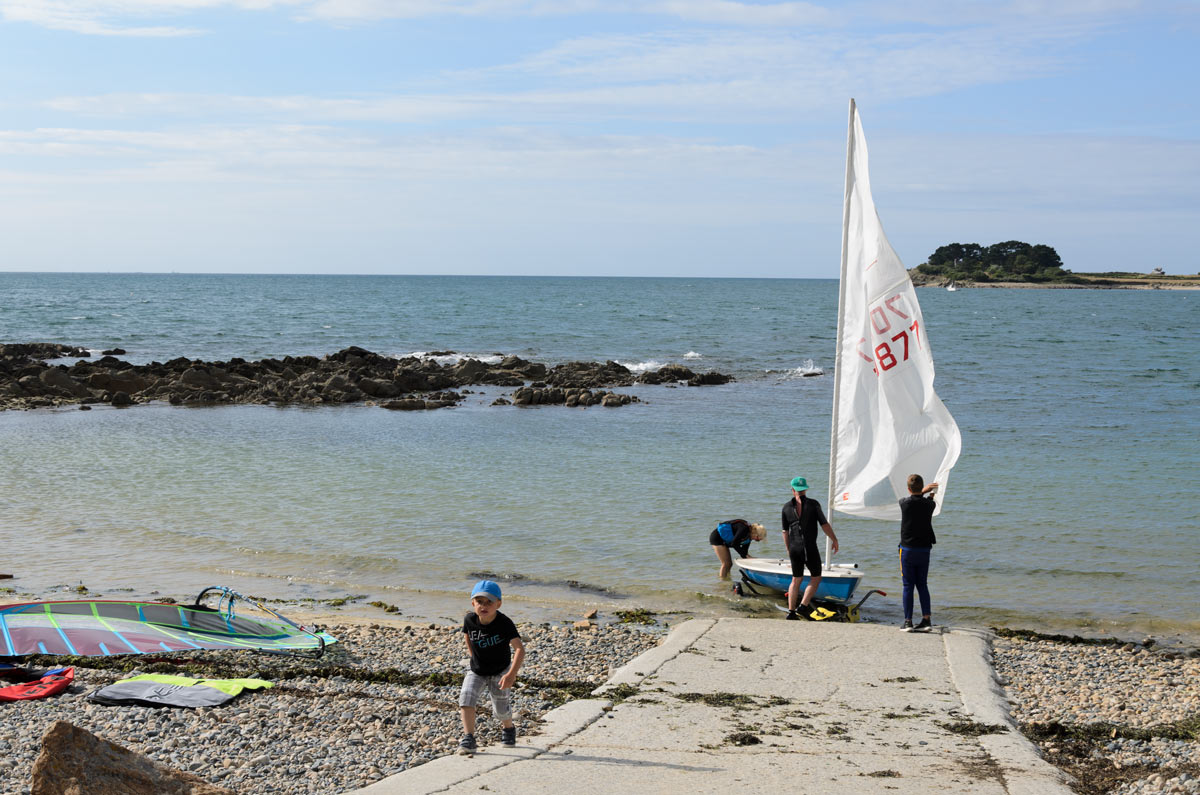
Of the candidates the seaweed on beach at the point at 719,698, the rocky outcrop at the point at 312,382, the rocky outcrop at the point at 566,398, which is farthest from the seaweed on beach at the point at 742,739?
the rocky outcrop at the point at 566,398

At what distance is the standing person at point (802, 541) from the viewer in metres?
11.8

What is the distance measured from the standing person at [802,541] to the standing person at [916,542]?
952 millimetres

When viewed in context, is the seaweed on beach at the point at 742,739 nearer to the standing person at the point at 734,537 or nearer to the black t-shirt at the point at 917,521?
the black t-shirt at the point at 917,521

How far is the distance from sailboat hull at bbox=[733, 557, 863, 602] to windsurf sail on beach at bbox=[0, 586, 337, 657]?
525 centimetres

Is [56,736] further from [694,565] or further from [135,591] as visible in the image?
[694,565]

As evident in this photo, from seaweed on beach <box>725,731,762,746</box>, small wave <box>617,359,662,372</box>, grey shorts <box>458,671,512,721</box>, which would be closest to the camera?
grey shorts <box>458,671,512,721</box>

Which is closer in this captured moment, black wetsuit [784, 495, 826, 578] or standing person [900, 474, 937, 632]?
standing person [900, 474, 937, 632]

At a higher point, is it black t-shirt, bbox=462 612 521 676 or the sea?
black t-shirt, bbox=462 612 521 676

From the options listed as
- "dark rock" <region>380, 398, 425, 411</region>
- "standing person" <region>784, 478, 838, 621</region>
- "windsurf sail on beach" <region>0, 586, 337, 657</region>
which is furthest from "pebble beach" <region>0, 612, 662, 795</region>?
"dark rock" <region>380, 398, 425, 411</region>

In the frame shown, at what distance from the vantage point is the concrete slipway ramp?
661 centimetres

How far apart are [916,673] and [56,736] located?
708 centimetres

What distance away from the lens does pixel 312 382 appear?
116 feet

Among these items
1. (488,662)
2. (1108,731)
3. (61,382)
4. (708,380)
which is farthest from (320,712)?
(708,380)

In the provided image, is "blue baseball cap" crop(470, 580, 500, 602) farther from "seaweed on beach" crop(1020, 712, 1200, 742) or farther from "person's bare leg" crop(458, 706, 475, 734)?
"seaweed on beach" crop(1020, 712, 1200, 742)
